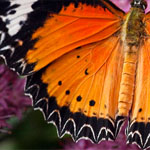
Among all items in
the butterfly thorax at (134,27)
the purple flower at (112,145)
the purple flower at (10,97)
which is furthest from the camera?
the purple flower at (10,97)

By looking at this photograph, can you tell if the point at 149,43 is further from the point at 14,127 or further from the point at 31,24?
the point at 14,127

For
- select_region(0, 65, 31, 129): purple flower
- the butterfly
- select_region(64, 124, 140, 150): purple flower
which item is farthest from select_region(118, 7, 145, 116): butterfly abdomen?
select_region(0, 65, 31, 129): purple flower

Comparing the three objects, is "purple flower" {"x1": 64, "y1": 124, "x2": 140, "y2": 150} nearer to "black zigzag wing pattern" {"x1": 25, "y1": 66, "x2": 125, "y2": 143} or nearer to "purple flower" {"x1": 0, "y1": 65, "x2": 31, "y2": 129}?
"black zigzag wing pattern" {"x1": 25, "y1": 66, "x2": 125, "y2": 143}

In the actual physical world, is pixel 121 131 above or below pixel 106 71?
below

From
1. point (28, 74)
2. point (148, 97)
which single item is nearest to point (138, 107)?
point (148, 97)

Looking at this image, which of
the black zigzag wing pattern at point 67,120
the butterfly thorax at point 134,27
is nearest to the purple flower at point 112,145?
the black zigzag wing pattern at point 67,120

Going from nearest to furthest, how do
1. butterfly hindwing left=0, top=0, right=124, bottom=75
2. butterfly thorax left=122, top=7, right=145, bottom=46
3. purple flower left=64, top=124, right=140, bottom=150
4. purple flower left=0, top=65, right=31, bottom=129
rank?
butterfly hindwing left=0, top=0, right=124, bottom=75, butterfly thorax left=122, top=7, right=145, bottom=46, purple flower left=64, top=124, right=140, bottom=150, purple flower left=0, top=65, right=31, bottom=129

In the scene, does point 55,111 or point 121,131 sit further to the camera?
point 121,131

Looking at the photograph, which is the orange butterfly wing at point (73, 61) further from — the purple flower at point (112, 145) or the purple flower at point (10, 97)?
the purple flower at point (10, 97)
